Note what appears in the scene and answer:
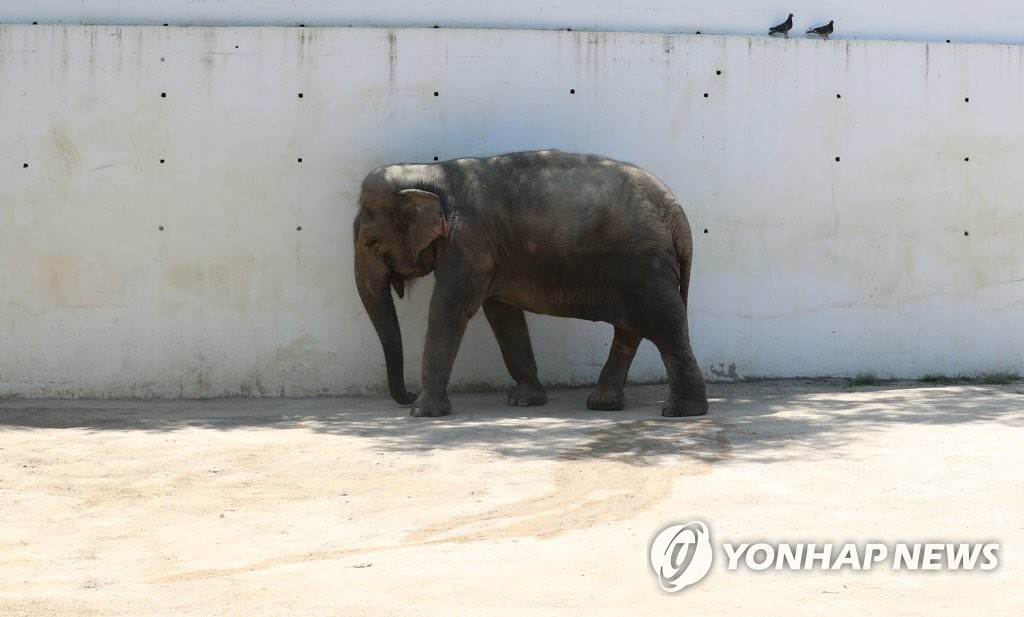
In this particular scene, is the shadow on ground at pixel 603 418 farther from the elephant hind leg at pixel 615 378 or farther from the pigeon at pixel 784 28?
the pigeon at pixel 784 28

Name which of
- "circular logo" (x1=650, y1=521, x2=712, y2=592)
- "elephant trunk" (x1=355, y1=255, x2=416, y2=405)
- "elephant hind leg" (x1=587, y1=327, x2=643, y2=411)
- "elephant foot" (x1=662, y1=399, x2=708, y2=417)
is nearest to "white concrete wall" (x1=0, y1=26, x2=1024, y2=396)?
"elephant trunk" (x1=355, y1=255, x2=416, y2=405)

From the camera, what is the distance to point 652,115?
32.5 feet

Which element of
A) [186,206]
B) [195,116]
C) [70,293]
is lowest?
[70,293]

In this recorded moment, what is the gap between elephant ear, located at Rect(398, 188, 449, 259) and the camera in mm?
8672

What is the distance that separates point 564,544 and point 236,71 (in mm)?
5931

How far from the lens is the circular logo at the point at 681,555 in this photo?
4.35m

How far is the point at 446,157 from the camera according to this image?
32.1 ft

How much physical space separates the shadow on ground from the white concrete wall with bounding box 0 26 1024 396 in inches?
16.0

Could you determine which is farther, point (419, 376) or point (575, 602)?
point (419, 376)

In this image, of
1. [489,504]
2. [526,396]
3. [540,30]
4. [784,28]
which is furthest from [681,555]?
[784,28]

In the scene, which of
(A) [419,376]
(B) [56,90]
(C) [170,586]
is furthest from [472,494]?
(B) [56,90]

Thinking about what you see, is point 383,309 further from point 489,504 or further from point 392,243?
point 489,504

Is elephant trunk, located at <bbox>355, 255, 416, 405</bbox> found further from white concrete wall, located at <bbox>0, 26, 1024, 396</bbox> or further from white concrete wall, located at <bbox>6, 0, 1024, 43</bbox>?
white concrete wall, located at <bbox>6, 0, 1024, 43</bbox>

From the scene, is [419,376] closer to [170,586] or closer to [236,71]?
[236,71]
